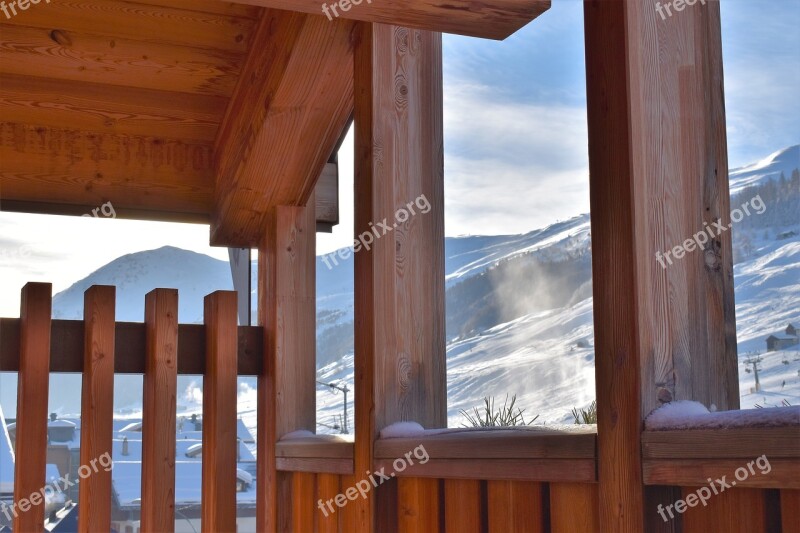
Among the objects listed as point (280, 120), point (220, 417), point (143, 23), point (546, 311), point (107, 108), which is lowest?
point (220, 417)

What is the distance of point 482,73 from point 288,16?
1.06 m

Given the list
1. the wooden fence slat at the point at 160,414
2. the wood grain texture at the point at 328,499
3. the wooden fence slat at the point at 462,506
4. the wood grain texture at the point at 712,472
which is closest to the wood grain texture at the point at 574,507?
the wood grain texture at the point at 712,472

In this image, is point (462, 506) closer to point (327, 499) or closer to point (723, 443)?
point (723, 443)

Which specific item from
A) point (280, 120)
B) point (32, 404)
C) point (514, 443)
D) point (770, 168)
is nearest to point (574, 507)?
point (514, 443)

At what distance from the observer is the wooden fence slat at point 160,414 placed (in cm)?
286

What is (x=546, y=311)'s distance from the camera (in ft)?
8.52

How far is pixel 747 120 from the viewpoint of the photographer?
1939 millimetres

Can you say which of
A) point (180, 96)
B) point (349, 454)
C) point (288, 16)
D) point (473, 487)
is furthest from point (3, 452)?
point (473, 487)

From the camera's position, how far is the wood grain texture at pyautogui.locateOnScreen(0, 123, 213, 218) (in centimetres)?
317

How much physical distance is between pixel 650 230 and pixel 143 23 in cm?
211

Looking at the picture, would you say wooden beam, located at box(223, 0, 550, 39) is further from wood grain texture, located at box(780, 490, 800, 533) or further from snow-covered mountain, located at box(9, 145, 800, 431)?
wood grain texture, located at box(780, 490, 800, 533)

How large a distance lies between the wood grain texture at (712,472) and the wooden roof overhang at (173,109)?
1.53 meters

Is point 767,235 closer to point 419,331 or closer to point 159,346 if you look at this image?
point 419,331

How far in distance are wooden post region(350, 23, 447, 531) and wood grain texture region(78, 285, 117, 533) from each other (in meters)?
1.00
